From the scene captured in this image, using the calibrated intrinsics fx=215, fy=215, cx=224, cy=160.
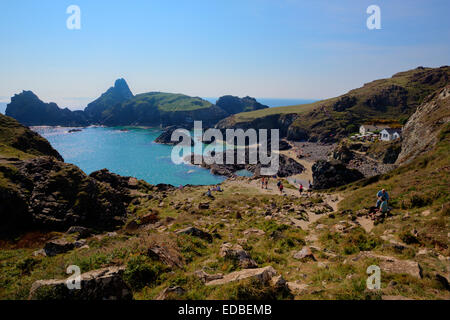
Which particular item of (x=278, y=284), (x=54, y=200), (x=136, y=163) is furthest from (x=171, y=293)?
(x=136, y=163)

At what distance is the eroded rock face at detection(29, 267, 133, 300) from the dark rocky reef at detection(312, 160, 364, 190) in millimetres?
38236

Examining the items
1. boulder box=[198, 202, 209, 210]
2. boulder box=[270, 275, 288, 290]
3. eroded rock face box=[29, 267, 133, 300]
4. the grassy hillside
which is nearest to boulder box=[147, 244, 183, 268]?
eroded rock face box=[29, 267, 133, 300]

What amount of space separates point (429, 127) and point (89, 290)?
49.1m

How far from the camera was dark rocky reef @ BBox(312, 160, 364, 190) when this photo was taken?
124ft

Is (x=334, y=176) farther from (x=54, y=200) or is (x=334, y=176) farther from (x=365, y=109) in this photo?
(x=365, y=109)

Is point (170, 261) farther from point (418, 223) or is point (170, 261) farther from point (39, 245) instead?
point (418, 223)

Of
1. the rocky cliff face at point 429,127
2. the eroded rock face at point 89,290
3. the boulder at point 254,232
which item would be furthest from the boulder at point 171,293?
the rocky cliff face at point 429,127

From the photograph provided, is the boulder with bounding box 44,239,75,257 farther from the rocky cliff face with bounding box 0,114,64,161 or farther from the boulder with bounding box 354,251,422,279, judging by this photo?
the rocky cliff face with bounding box 0,114,64,161

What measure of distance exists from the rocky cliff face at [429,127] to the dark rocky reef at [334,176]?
7.13 metres

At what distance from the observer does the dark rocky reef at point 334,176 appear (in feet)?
124

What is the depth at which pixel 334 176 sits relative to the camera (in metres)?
38.5
